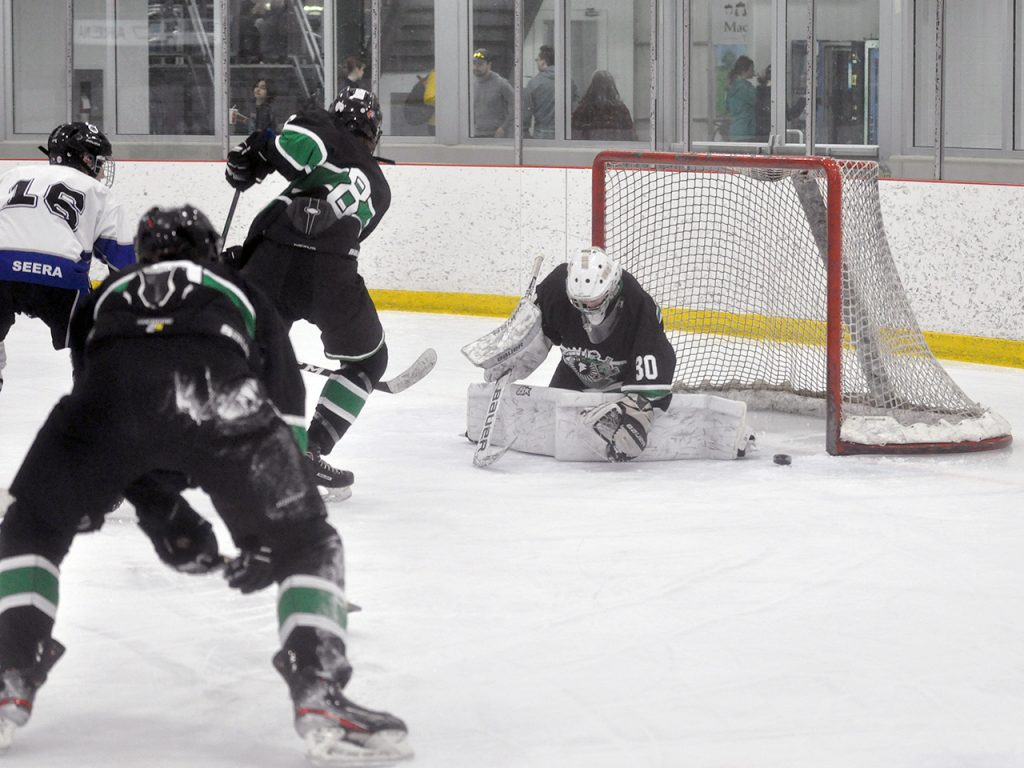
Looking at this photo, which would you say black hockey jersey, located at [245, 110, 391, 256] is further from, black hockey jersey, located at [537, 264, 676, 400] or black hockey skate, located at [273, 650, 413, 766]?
black hockey skate, located at [273, 650, 413, 766]

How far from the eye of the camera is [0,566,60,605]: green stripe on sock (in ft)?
7.54

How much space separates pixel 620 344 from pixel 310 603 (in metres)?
2.60

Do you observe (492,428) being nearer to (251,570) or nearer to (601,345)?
(601,345)

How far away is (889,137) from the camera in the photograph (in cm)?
856

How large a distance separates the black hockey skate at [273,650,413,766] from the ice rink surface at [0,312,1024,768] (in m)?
0.10

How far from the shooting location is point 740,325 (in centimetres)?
580

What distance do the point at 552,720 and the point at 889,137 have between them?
660cm

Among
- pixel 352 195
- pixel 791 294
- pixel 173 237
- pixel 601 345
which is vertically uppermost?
pixel 352 195

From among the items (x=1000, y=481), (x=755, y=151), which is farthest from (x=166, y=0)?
(x=1000, y=481)

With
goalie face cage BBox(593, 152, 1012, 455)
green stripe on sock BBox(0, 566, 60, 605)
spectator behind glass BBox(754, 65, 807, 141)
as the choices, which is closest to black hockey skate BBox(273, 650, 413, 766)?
green stripe on sock BBox(0, 566, 60, 605)

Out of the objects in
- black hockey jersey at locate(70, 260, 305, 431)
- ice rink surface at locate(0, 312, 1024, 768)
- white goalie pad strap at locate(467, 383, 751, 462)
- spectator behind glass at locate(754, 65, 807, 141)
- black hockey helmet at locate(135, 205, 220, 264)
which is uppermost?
spectator behind glass at locate(754, 65, 807, 141)

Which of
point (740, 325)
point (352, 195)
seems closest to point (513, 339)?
point (352, 195)

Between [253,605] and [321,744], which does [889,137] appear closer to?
[253,605]

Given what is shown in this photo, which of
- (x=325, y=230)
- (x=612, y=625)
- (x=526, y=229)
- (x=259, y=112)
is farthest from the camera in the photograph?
(x=259, y=112)
